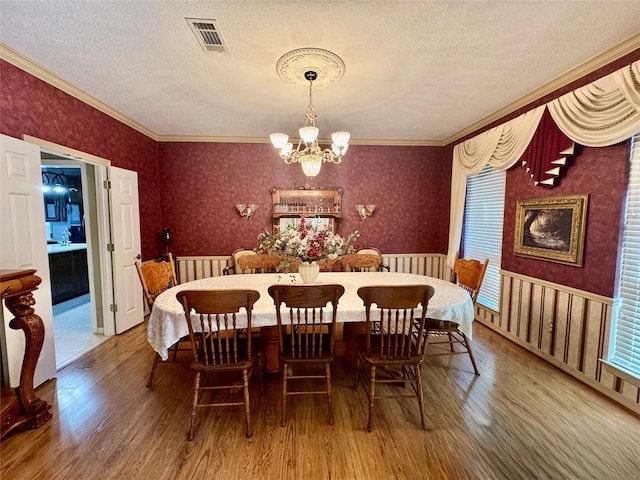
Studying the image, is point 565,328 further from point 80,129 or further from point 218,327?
point 80,129

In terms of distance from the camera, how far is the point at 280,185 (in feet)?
14.7

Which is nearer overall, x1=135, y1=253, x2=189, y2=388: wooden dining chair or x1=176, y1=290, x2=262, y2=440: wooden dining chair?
x1=176, y1=290, x2=262, y2=440: wooden dining chair

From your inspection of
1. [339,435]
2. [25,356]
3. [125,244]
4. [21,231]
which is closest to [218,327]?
[339,435]

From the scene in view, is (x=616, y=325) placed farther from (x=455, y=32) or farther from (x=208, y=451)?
(x=208, y=451)

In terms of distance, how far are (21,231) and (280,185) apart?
117 inches

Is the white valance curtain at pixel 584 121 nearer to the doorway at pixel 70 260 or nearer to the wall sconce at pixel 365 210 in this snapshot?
the wall sconce at pixel 365 210

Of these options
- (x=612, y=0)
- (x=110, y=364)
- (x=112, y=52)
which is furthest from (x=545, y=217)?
(x=110, y=364)

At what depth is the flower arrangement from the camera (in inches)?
90.5

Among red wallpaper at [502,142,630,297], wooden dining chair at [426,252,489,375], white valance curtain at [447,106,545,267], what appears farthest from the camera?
white valance curtain at [447,106,545,267]

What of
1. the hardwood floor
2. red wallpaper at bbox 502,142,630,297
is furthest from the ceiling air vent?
red wallpaper at bbox 502,142,630,297

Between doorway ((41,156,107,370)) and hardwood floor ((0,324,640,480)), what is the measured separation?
3.20 ft

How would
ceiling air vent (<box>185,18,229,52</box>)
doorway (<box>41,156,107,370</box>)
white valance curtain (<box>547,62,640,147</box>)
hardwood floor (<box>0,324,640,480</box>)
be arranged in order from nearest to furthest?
hardwood floor (<box>0,324,640,480</box>) < ceiling air vent (<box>185,18,229,52</box>) < white valance curtain (<box>547,62,640,147</box>) < doorway (<box>41,156,107,370</box>)

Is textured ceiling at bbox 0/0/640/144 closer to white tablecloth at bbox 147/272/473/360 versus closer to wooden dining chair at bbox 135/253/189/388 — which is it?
wooden dining chair at bbox 135/253/189/388

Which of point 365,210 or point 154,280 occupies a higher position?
point 365,210
